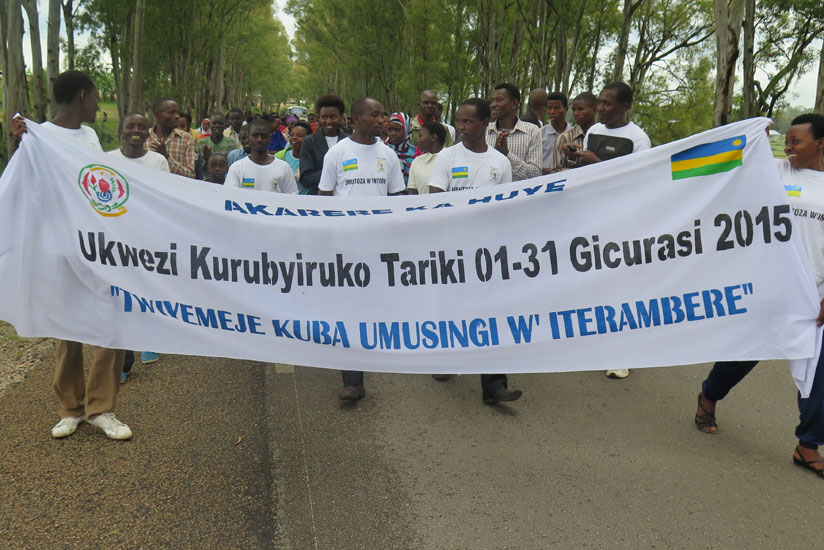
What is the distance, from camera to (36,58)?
48.4 ft

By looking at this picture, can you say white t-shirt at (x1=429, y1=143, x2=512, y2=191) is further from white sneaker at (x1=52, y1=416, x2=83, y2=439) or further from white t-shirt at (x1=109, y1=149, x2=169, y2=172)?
white sneaker at (x1=52, y1=416, x2=83, y2=439)

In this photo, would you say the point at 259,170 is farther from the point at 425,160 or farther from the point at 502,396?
the point at 502,396

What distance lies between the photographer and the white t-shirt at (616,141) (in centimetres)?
532

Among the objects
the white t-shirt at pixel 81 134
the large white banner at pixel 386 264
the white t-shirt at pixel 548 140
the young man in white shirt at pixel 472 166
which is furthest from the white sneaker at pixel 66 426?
the white t-shirt at pixel 548 140

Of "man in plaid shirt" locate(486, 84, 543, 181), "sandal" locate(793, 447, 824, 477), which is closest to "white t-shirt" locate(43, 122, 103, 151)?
"man in plaid shirt" locate(486, 84, 543, 181)

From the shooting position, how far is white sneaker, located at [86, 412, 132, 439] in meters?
4.16

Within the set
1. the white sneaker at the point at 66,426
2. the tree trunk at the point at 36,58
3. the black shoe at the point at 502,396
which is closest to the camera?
the white sneaker at the point at 66,426

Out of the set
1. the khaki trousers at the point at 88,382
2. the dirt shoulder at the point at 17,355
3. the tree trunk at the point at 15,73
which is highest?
the tree trunk at the point at 15,73

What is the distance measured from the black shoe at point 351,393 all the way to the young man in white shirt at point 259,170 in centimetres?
184

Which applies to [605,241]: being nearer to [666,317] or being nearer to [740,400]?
[666,317]

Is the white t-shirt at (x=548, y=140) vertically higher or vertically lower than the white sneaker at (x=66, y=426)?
higher

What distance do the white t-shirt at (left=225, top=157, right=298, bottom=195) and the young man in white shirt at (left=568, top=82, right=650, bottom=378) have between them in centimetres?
235

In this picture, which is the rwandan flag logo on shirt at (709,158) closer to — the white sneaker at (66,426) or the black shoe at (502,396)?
the black shoe at (502,396)

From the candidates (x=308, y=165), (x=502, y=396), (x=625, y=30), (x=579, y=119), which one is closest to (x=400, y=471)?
(x=502, y=396)
